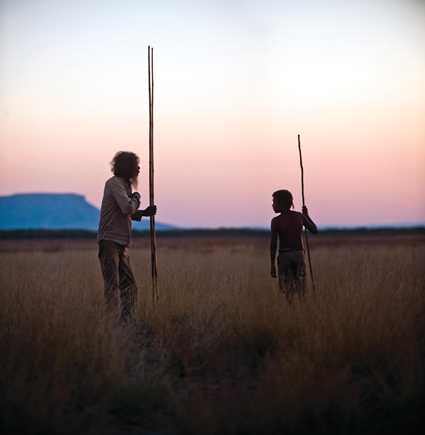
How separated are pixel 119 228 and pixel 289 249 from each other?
2233 millimetres

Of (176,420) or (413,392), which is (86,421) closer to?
(176,420)

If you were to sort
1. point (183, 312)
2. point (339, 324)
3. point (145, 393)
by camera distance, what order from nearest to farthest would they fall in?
point (145, 393), point (339, 324), point (183, 312)

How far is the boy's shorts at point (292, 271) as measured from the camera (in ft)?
18.2

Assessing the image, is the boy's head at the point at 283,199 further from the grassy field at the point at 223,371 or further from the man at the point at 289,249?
the grassy field at the point at 223,371

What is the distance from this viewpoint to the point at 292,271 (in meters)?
5.62

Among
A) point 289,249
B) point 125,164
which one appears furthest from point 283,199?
point 125,164

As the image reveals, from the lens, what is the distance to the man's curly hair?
5391mm

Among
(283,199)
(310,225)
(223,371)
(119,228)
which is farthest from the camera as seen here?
(310,225)

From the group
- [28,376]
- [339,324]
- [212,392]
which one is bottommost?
[212,392]

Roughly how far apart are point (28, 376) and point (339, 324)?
2762 mm

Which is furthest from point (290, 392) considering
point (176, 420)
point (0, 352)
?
point (0, 352)

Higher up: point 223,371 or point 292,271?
point 292,271

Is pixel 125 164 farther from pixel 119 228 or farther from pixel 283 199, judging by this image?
pixel 283 199

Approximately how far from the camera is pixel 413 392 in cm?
317
